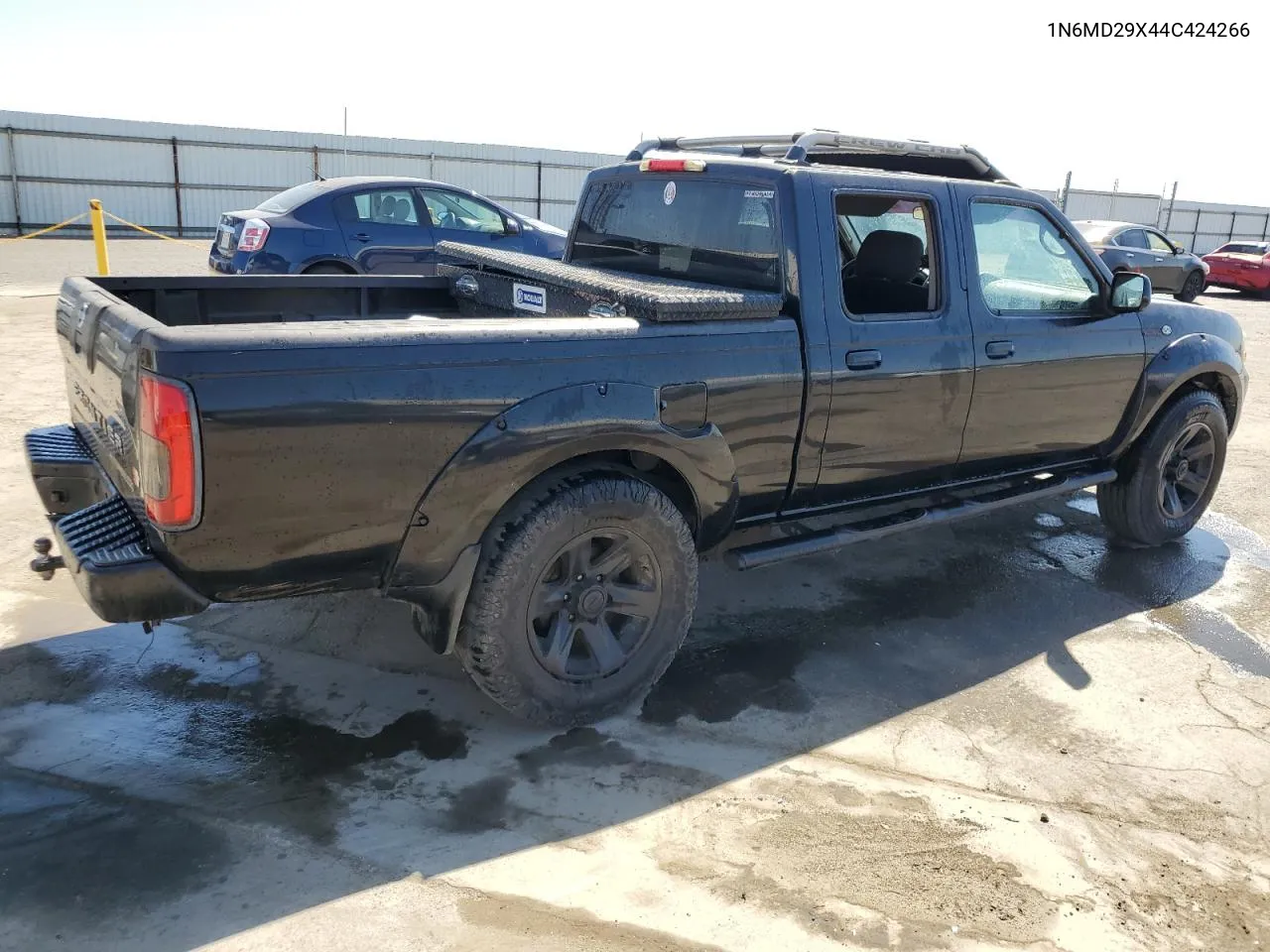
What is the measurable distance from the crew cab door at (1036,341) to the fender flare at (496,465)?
1.82 meters

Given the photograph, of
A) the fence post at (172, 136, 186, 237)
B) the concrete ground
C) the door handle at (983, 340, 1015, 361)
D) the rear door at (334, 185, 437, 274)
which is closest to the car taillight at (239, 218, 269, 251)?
the rear door at (334, 185, 437, 274)

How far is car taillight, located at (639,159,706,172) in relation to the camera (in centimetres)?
416

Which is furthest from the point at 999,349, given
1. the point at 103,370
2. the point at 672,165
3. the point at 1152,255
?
the point at 1152,255

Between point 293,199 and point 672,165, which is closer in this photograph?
point 672,165

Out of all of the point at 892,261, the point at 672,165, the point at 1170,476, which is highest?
the point at 672,165

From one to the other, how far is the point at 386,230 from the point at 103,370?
7.43 m

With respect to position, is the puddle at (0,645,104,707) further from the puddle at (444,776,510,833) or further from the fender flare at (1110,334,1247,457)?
the fender flare at (1110,334,1247,457)

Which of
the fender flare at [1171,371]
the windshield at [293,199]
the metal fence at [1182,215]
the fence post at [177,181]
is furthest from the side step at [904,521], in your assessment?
the metal fence at [1182,215]

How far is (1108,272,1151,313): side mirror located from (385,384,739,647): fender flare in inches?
105

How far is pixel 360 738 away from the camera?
3.42 meters

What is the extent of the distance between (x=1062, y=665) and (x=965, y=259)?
5.88 feet

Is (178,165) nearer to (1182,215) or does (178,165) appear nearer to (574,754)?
(574,754)

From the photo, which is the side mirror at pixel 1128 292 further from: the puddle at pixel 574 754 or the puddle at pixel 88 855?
the puddle at pixel 88 855

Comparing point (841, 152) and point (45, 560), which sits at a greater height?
point (841, 152)
